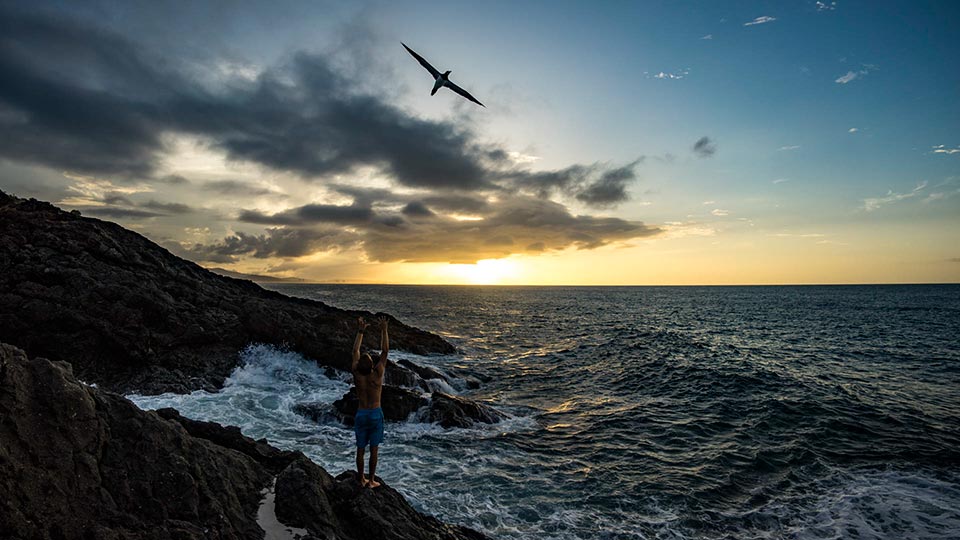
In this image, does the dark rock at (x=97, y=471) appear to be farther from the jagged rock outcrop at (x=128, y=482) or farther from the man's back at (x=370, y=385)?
the man's back at (x=370, y=385)

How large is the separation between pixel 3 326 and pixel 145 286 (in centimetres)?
484

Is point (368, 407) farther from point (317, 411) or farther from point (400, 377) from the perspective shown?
point (400, 377)

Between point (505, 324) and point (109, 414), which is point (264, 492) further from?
point (505, 324)

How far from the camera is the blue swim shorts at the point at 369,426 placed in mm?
7676

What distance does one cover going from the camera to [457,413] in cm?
1725

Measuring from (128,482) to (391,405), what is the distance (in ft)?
38.1

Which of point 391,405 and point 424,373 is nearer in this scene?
point 391,405

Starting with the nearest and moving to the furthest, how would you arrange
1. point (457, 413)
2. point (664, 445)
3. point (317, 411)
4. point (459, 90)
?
point (459, 90) → point (664, 445) → point (317, 411) → point (457, 413)

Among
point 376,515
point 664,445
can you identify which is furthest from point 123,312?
point 664,445

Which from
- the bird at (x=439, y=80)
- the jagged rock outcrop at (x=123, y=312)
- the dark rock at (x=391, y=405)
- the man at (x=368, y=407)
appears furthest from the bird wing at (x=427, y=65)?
the jagged rock outcrop at (x=123, y=312)

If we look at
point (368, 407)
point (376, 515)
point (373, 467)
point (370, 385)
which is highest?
point (370, 385)

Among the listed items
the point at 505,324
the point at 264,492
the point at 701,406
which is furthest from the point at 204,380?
the point at 505,324

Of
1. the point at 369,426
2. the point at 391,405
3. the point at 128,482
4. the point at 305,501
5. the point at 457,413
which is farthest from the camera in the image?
the point at 457,413

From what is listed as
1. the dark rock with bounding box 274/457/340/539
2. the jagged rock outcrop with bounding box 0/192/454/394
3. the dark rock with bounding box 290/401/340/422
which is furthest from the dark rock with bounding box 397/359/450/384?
the dark rock with bounding box 274/457/340/539
